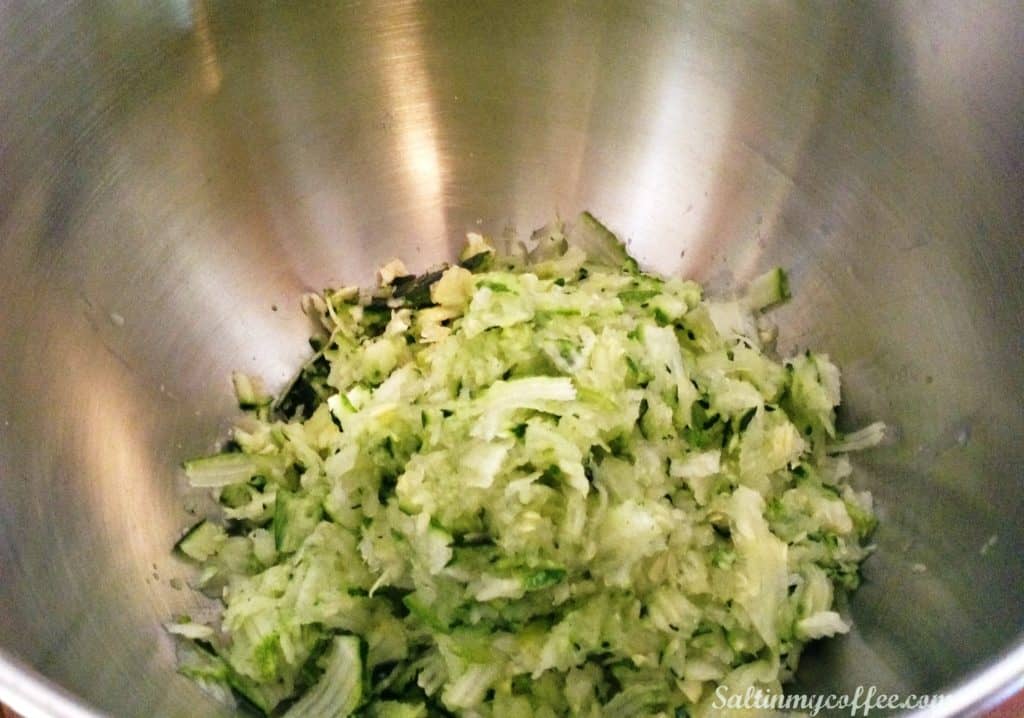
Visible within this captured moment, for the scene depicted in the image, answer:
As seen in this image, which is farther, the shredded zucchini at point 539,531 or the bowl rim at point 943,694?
the shredded zucchini at point 539,531

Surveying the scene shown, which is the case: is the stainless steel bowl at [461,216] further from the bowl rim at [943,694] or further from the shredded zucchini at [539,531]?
the shredded zucchini at [539,531]

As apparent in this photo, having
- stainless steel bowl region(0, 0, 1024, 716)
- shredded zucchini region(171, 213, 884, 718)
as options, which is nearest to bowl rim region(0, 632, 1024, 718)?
stainless steel bowl region(0, 0, 1024, 716)

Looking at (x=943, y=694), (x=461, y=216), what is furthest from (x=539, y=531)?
(x=461, y=216)

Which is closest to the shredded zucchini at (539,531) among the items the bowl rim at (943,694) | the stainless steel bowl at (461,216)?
the stainless steel bowl at (461,216)

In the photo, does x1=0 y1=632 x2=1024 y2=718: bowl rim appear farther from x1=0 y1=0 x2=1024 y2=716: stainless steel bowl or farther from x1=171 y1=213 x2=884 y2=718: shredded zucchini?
x1=171 y1=213 x2=884 y2=718: shredded zucchini

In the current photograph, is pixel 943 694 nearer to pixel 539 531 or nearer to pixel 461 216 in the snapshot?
pixel 539 531

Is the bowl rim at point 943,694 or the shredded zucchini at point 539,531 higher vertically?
the bowl rim at point 943,694
